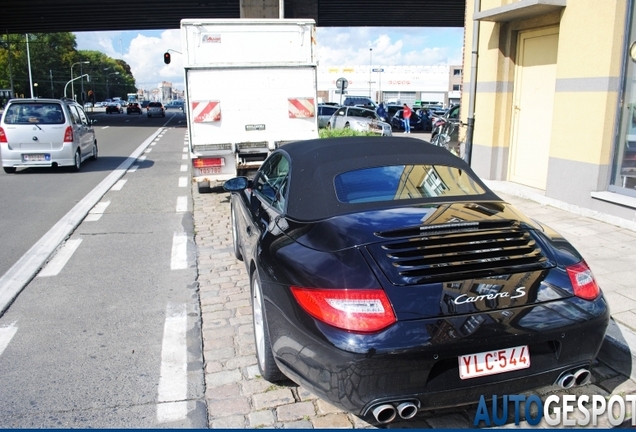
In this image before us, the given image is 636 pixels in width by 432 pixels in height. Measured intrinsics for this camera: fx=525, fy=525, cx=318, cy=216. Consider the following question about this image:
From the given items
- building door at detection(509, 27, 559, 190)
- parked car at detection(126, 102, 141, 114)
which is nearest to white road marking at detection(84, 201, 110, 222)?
building door at detection(509, 27, 559, 190)

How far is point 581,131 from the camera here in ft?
24.3

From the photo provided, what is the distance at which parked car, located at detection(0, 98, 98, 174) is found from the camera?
12.7 m

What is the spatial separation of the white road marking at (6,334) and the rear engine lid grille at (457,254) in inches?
122

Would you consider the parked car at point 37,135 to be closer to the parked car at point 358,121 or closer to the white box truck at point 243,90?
the white box truck at point 243,90

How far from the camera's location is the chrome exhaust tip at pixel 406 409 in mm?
2574

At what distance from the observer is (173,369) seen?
146 inches

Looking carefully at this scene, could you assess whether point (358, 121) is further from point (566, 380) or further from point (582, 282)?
point (566, 380)

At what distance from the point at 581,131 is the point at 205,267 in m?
5.48

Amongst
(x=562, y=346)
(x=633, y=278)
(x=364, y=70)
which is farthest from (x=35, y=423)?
(x=364, y=70)

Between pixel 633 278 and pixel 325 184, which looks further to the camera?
pixel 633 278

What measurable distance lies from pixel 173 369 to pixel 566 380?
2.53m

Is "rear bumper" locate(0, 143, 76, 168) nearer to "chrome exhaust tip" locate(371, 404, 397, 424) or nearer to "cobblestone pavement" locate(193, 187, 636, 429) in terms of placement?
"cobblestone pavement" locate(193, 187, 636, 429)

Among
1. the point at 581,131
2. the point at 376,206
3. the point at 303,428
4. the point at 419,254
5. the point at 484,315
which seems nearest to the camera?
the point at 484,315

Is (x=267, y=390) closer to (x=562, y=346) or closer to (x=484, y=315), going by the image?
(x=484, y=315)
